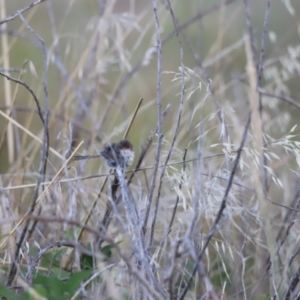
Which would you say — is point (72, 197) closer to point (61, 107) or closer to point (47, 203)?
point (47, 203)

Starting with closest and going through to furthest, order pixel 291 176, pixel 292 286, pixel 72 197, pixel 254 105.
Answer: pixel 254 105, pixel 292 286, pixel 72 197, pixel 291 176

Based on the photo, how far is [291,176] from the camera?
2961 millimetres

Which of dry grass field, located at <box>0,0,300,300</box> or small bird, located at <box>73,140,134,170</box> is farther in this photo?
small bird, located at <box>73,140,134,170</box>

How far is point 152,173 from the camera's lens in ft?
6.47

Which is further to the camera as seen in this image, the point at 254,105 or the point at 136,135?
the point at 136,135

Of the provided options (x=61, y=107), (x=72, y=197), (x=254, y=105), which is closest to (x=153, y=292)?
(x=254, y=105)

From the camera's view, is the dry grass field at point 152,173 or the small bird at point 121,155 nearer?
the dry grass field at point 152,173

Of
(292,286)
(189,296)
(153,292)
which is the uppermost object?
(153,292)

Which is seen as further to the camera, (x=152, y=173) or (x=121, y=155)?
(x=152, y=173)

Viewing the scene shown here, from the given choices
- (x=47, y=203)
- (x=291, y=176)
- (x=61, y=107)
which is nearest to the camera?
(x=47, y=203)

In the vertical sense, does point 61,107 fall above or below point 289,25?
below

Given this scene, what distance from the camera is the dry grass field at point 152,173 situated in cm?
142

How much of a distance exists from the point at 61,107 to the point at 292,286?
1.47 m

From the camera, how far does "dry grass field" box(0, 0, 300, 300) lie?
1417mm
